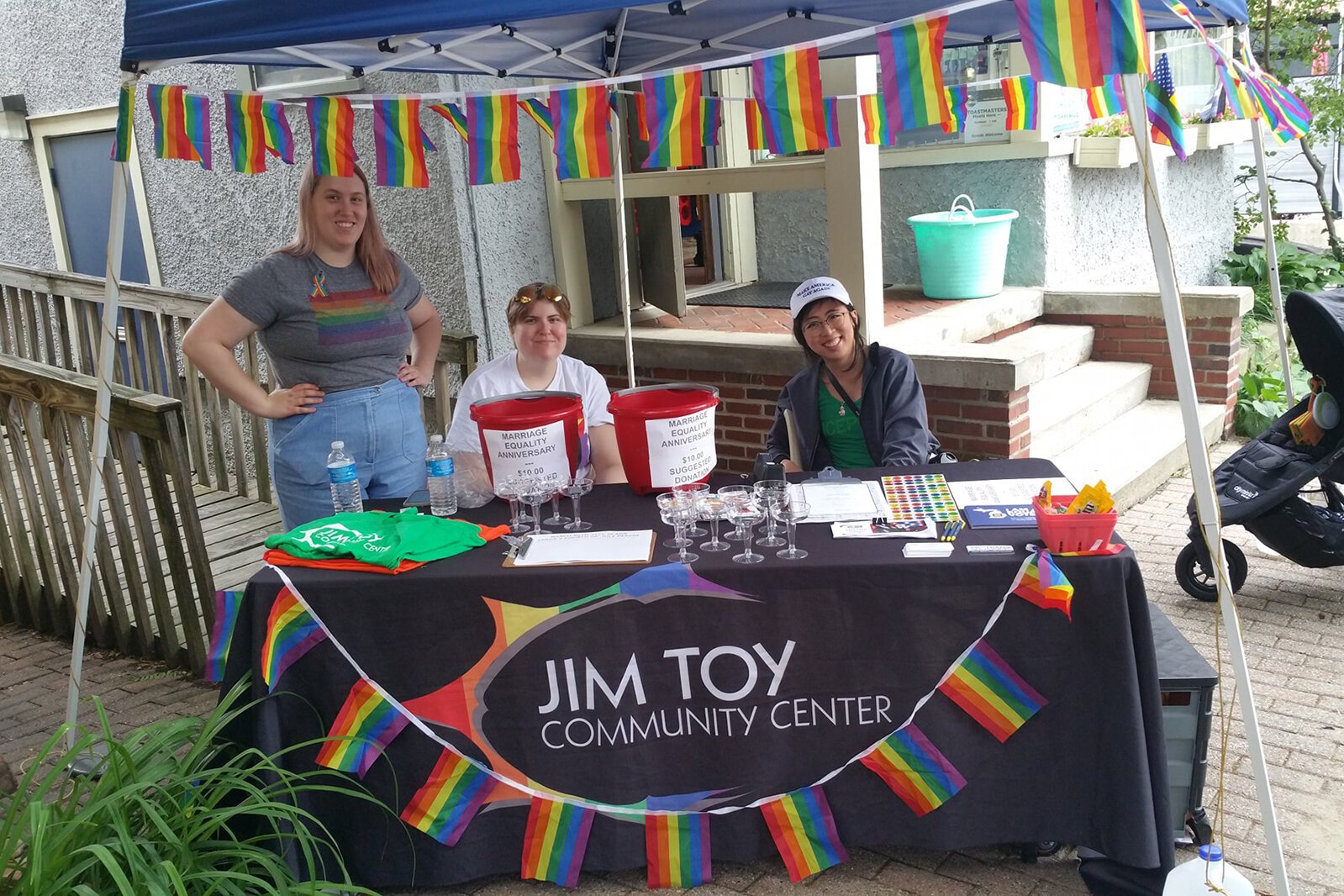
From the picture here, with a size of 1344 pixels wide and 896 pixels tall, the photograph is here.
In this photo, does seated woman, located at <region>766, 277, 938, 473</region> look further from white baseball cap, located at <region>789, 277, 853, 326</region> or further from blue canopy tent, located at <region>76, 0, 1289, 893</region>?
blue canopy tent, located at <region>76, 0, 1289, 893</region>

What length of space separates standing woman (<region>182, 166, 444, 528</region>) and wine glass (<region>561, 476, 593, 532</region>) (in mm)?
882

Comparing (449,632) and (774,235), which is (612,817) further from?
(774,235)

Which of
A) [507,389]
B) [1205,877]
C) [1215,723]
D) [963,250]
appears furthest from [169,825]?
[963,250]

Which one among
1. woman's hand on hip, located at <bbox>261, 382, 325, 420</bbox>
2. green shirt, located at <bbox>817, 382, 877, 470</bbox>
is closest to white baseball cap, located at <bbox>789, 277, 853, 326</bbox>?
green shirt, located at <bbox>817, 382, 877, 470</bbox>

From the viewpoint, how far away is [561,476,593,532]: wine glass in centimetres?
293

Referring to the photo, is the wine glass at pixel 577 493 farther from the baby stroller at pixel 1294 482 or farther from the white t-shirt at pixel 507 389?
the baby stroller at pixel 1294 482

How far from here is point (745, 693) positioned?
2.61 meters

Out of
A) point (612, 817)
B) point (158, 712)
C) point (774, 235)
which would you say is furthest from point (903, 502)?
point (774, 235)

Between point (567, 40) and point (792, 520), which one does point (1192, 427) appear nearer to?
point (792, 520)

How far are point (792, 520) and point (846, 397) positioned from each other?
1147mm

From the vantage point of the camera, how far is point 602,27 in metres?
4.26

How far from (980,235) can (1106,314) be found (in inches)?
35.6

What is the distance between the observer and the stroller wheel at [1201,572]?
422cm

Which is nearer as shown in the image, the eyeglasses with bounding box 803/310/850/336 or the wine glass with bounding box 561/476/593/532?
the wine glass with bounding box 561/476/593/532
